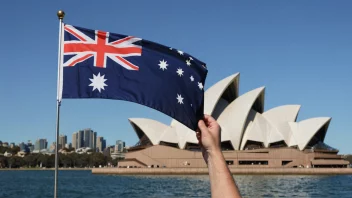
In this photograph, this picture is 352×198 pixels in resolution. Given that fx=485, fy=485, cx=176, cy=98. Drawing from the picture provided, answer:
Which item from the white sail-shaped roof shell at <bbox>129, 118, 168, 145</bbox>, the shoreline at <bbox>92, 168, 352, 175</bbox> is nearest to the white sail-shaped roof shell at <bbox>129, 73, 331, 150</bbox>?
the white sail-shaped roof shell at <bbox>129, 118, 168, 145</bbox>

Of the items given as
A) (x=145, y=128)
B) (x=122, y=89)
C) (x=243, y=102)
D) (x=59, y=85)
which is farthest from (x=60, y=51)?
(x=145, y=128)

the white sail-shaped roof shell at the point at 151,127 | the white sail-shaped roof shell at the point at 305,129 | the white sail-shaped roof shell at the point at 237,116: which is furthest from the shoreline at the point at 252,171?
the white sail-shaped roof shell at the point at 151,127

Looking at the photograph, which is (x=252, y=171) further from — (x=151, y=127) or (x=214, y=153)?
(x=214, y=153)

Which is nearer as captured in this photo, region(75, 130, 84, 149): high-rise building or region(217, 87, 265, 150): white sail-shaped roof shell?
region(217, 87, 265, 150): white sail-shaped roof shell

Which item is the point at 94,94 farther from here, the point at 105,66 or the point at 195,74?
the point at 195,74

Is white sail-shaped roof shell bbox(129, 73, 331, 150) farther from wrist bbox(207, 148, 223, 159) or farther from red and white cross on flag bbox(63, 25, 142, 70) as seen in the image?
wrist bbox(207, 148, 223, 159)

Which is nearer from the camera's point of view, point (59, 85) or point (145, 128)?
point (59, 85)

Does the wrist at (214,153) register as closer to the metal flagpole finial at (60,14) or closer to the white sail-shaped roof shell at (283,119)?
the metal flagpole finial at (60,14)

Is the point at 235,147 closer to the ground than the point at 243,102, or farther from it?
closer to the ground

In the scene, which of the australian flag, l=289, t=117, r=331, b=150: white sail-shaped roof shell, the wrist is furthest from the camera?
l=289, t=117, r=331, b=150: white sail-shaped roof shell
